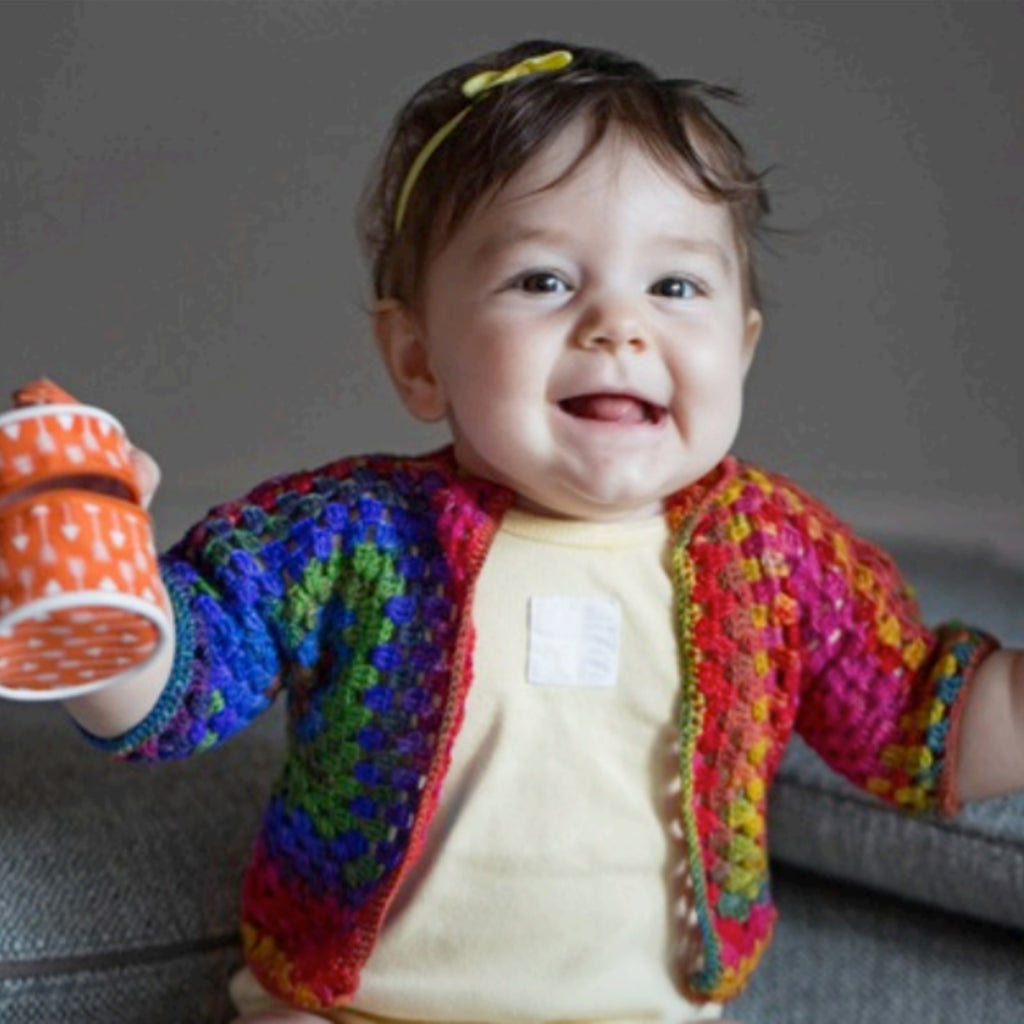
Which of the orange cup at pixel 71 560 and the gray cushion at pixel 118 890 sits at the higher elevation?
the orange cup at pixel 71 560

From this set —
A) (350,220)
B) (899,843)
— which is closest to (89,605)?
(899,843)

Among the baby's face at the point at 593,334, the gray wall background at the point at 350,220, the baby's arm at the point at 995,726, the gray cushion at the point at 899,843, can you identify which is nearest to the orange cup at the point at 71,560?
the baby's face at the point at 593,334

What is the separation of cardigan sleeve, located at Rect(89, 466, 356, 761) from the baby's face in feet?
0.35

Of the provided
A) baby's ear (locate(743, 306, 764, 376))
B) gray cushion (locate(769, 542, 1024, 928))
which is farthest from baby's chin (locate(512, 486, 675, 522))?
gray cushion (locate(769, 542, 1024, 928))

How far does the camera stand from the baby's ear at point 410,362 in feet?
3.55

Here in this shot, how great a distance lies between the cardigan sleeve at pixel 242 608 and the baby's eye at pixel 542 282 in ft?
0.52

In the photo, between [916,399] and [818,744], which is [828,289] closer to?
[916,399]

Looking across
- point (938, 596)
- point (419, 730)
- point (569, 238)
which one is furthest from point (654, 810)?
point (938, 596)

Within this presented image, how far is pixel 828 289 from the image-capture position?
77.5 inches

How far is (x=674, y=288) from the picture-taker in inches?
40.4

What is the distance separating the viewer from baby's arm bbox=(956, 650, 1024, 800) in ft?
3.50

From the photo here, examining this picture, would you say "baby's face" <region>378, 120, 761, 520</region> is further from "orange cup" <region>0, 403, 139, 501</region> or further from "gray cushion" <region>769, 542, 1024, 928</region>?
"gray cushion" <region>769, 542, 1024, 928</region>

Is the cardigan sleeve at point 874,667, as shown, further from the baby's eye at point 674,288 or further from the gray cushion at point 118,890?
the gray cushion at point 118,890

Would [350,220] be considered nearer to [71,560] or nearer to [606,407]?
[606,407]
